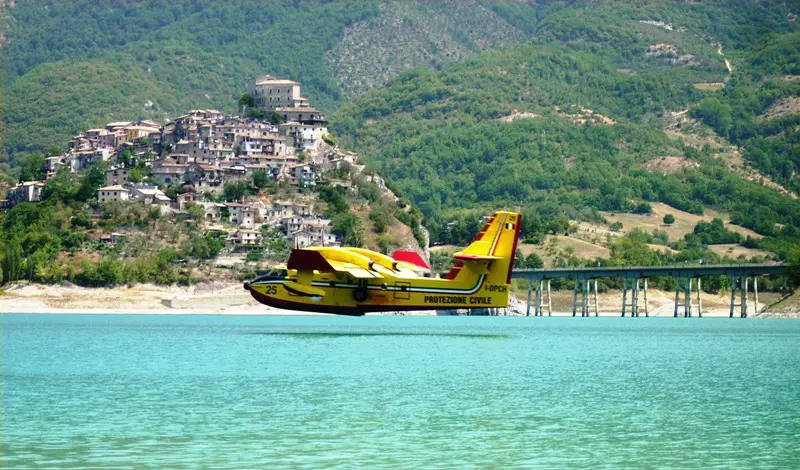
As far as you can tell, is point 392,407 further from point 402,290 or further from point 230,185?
point 230,185

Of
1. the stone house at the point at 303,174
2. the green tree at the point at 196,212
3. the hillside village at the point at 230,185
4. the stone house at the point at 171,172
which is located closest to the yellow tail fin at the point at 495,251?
the hillside village at the point at 230,185

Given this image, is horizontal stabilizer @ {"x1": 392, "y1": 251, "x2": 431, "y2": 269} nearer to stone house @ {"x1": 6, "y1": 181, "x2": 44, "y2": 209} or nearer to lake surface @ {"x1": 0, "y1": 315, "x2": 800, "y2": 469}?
lake surface @ {"x1": 0, "y1": 315, "x2": 800, "y2": 469}

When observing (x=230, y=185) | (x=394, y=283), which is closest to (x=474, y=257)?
(x=394, y=283)

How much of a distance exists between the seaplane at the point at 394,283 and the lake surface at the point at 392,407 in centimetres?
1811

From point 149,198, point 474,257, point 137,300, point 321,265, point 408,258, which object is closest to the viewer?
point 321,265

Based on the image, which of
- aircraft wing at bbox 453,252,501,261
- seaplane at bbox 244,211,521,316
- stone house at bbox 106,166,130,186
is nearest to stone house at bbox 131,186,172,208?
stone house at bbox 106,166,130,186

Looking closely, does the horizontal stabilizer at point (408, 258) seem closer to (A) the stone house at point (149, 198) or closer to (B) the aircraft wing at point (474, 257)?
(B) the aircraft wing at point (474, 257)

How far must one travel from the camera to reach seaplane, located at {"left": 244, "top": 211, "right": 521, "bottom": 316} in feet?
306

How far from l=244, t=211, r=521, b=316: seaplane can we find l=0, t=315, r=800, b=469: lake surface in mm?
18115

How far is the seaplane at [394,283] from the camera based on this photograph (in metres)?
93.2

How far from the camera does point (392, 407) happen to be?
1684 inches

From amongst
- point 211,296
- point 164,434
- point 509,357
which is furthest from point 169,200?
point 164,434

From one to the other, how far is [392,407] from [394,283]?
50.5m

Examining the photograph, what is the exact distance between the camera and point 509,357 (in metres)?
67.2
